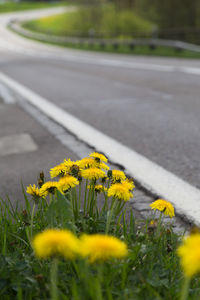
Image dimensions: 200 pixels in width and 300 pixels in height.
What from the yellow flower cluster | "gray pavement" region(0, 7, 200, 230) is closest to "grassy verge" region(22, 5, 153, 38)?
"gray pavement" region(0, 7, 200, 230)

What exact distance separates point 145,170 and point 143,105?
3.23 meters

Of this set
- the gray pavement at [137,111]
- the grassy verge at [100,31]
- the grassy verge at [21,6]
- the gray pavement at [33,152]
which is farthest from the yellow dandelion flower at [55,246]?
the grassy verge at [21,6]

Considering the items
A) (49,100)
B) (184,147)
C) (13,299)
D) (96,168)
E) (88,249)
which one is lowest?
(49,100)

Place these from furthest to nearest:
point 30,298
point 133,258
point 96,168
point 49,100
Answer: point 49,100, point 96,168, point 133,258, point 30,298

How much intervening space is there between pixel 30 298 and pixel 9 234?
0.50 metres

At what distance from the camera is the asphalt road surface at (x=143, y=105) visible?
374 centimetres

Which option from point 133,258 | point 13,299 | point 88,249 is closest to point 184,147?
point 133,258

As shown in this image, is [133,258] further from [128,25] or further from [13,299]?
[128,25]

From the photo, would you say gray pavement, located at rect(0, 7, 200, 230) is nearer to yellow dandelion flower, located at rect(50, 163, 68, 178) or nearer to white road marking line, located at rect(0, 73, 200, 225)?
white road marking line, located at rect(0, 73, 200, 225)

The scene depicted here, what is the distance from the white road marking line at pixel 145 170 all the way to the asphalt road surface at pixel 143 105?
0.10m

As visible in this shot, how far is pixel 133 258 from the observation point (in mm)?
1597

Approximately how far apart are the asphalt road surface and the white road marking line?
0.10 m


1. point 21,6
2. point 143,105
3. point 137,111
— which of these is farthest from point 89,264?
point 21,6

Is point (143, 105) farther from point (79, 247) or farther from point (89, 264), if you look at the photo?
point (79, 247)
